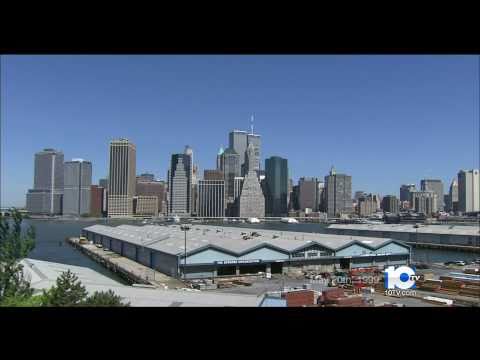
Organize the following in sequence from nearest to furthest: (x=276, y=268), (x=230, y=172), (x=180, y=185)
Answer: (x=276, y=268)
(x=180, y=185)
(x=230, y=172)

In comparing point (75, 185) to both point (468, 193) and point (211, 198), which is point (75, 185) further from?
point (468, 193)

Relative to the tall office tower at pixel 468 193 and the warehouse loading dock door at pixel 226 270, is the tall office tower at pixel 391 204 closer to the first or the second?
the tall office tower at pixel 468 193

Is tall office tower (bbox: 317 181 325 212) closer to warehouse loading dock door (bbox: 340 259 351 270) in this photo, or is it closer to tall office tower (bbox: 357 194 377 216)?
tall office tower (bbox: 357 194 377 216)

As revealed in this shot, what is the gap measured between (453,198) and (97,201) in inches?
2094

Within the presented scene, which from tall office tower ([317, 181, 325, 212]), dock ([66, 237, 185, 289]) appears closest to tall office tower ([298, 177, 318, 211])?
tall office tower ([317, 181, 325, 212])

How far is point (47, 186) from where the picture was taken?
61.3 meters

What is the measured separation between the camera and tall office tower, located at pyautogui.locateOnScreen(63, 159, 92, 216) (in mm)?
61281

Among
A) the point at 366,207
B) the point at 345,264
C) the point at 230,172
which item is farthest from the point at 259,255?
the point at 230,172

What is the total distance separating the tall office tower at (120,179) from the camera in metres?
63.0
